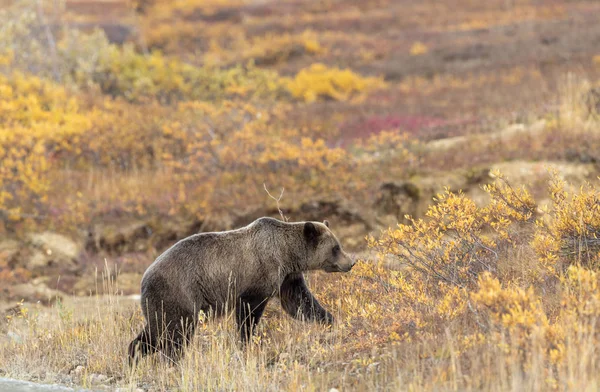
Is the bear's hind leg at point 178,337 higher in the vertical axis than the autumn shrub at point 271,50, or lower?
lower

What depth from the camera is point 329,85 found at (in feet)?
92.2

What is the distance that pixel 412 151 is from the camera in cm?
1859

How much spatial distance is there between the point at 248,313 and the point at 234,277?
424mm

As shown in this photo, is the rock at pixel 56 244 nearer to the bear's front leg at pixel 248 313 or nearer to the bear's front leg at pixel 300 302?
the bear's front leg at pixel 300 302

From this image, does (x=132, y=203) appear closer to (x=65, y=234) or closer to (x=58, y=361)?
(x=65, y=234)

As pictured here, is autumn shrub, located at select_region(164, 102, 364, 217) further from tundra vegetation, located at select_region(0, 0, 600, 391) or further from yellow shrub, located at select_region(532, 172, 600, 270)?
yellow shrub, located at select_region(532, 172, 600, 270)

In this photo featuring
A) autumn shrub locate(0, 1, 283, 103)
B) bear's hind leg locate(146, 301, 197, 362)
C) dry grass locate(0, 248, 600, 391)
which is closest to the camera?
dry grass locate(0, 248, 600, 391)

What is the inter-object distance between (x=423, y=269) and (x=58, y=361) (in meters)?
4.43

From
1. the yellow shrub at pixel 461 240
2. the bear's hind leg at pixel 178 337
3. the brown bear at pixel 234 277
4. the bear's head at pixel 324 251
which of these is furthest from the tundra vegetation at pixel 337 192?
the bear's head at pixel 324 251

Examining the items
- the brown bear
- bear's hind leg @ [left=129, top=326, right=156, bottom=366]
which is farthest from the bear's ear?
bear's hind leg @ [left=129, top=326, right=156, bottom=366]

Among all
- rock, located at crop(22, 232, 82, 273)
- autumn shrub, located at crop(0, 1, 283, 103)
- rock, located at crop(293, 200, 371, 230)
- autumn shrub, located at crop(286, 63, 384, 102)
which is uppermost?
autumn shrub, located at crop(0, 1, 283, 103)

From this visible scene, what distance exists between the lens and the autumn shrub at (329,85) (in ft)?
92.0

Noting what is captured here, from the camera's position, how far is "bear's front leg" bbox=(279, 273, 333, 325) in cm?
871

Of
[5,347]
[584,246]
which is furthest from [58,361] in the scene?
[584,246]
